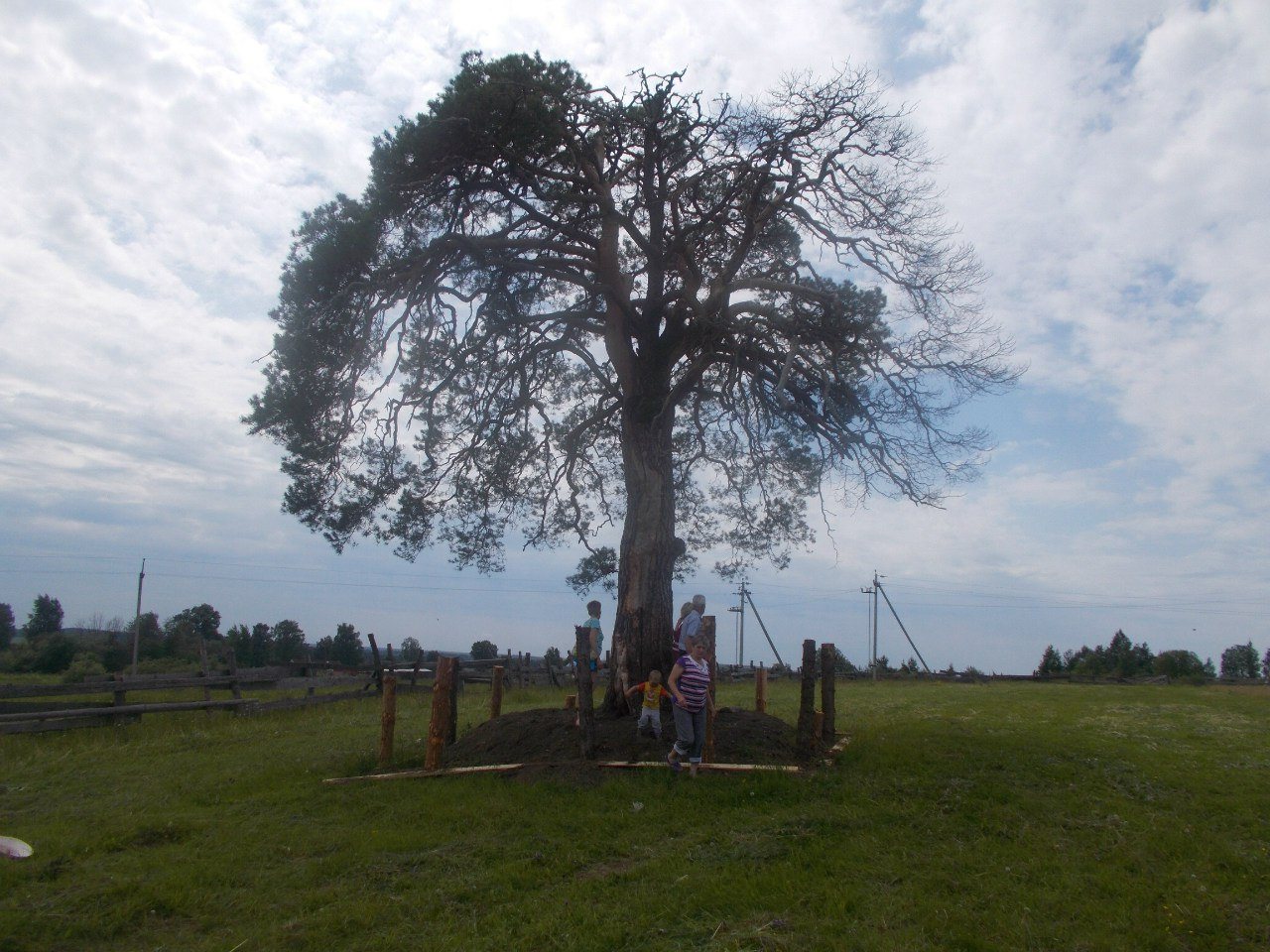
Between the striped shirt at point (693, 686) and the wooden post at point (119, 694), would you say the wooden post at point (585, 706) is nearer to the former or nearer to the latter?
the striped shirt at point (693, 686)

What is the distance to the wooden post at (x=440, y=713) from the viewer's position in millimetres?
10484

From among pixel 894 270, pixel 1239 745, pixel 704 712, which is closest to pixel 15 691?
pixel 704 712

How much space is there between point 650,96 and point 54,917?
35.1ft

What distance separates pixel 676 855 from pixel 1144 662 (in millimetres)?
46063

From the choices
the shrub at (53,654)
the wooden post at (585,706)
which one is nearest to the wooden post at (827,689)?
the wooden post at (585,706)

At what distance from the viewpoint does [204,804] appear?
372 inches

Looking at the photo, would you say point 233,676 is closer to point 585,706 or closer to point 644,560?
point 644,560

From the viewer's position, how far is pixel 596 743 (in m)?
10.5

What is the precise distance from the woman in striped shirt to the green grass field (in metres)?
0.31

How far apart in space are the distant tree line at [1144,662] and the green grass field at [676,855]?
109ft

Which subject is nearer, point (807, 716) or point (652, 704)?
point (807, 716)

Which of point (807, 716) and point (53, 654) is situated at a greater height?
point (807, 716)

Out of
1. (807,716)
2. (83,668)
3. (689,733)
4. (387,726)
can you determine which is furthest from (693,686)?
(83,668)

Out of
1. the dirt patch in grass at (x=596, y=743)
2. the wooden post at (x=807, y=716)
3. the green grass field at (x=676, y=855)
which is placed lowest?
the green grass field at (x=676, y=855)
